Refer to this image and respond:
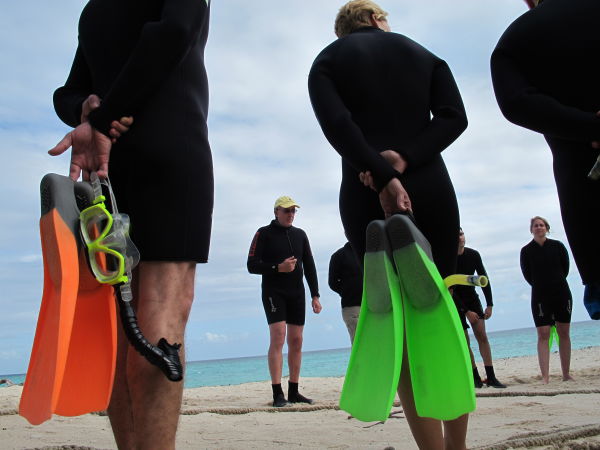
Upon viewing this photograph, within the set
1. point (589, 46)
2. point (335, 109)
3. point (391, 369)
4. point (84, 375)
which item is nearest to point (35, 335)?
point (84, 375)

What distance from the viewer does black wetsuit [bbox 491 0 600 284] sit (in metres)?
1.95

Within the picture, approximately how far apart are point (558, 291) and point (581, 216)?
17.5 feet

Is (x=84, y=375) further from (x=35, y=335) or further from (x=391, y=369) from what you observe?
(x=391, y=369)

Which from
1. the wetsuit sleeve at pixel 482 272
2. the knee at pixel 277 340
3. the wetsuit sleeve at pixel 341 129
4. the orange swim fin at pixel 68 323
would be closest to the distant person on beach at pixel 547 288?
the wetsuit sleeve at pixel 482 272

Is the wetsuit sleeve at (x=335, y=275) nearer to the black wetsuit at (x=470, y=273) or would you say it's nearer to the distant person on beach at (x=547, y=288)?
the black wetsuit at (x=470, y=273)

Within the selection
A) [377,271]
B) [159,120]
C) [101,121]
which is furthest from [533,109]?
[101,121]

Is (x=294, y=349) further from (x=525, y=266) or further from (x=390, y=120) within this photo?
(x=390, y=120)

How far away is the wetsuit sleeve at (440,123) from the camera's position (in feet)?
7.09

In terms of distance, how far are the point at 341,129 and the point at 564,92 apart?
2.51ft

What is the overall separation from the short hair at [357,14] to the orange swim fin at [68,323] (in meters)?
1.35

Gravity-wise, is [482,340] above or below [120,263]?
below

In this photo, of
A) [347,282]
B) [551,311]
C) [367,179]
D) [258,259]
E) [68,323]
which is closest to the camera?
[68,323]

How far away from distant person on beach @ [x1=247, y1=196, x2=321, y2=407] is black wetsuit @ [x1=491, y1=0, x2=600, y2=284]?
4087mm

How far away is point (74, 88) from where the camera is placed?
2303 mm
